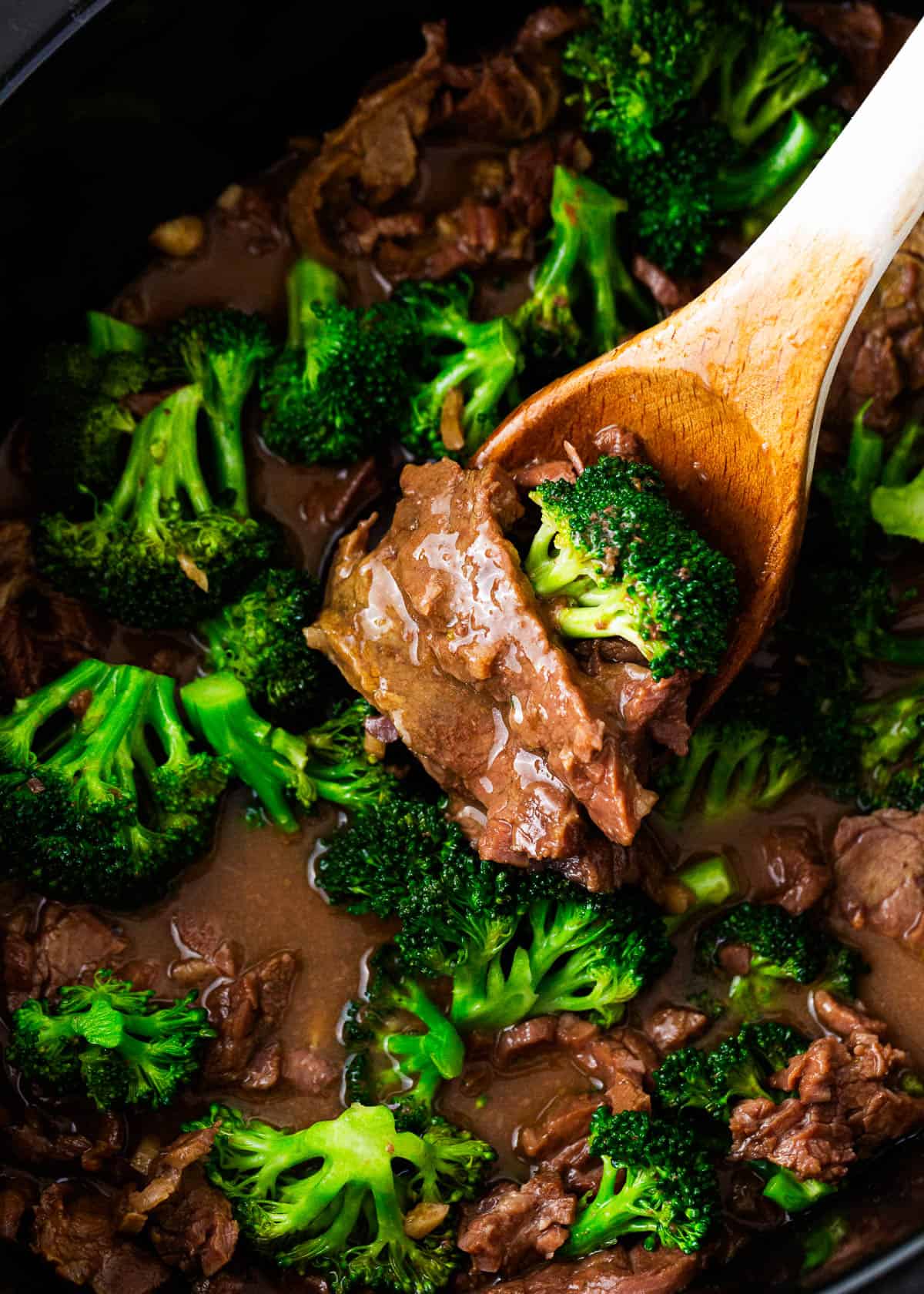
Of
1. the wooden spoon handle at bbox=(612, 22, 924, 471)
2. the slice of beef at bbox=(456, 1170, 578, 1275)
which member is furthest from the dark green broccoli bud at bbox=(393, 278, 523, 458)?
the slice of beef at bbox=(456, 1170, 578, 1275)

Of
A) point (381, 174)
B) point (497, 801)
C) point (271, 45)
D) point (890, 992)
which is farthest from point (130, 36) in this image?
point (890, 992)

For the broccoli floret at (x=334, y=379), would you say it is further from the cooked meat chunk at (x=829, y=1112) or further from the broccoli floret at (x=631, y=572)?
the cooked meat chunk at (x=829, y=1112)

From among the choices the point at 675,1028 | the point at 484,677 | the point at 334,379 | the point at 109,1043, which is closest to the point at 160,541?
the point at 334,379

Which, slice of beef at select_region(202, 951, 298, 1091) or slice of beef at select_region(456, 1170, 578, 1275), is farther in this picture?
slice of beef at select_region(202, 951, 298, 1091)

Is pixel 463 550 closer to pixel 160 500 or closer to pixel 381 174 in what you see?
pixel 160 500

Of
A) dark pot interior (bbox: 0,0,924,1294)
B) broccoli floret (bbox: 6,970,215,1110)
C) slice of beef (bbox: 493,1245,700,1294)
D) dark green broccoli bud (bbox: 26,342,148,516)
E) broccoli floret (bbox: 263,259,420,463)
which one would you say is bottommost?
slice of beef (bbox: 493,1245,700,1294)

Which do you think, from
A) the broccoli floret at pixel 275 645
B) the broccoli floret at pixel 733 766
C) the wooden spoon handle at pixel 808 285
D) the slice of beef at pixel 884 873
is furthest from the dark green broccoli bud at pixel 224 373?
the slice of beef at pixel 884 873

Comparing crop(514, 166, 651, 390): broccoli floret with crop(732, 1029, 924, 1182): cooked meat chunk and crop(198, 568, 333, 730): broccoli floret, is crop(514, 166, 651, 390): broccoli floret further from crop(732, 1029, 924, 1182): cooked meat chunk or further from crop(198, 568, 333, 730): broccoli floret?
crop(732, 1029, 924, 1182): cooked meat chunk
